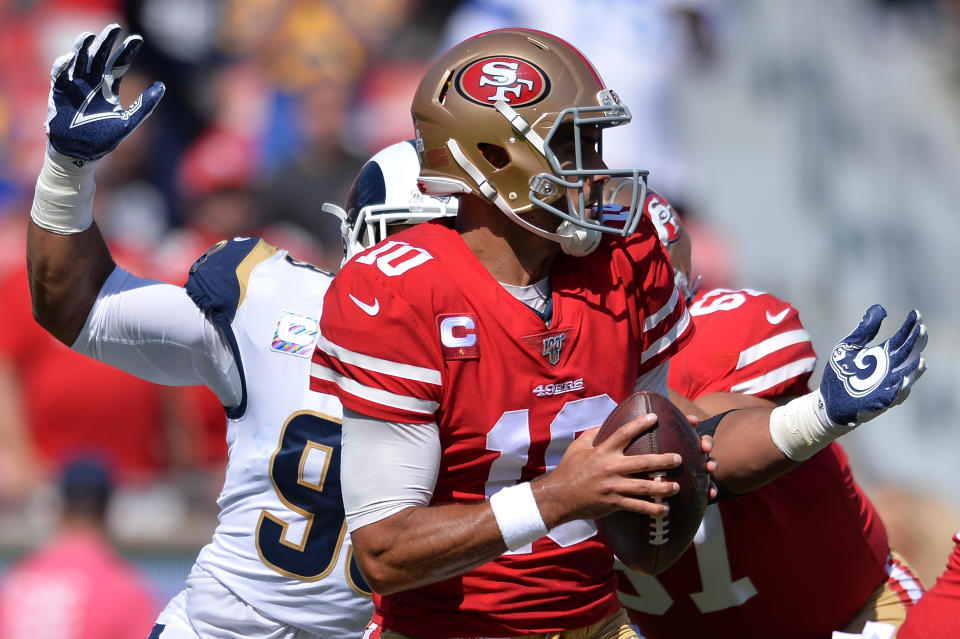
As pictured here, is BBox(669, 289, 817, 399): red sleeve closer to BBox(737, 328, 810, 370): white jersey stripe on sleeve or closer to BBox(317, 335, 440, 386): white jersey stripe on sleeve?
BBox(737, 328, 810, 370): white jersey stripe on sleeve

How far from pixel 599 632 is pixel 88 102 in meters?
1.67

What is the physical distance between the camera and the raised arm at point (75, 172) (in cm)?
310

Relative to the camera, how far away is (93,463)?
5.05 metres

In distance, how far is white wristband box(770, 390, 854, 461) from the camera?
273 cm

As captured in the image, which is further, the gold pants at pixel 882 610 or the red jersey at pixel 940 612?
the gold pants at pixel 882 610

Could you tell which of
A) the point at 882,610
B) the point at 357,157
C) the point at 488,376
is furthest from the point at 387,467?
the point at 357,157

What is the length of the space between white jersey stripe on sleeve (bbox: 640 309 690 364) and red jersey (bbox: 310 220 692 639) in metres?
0.04

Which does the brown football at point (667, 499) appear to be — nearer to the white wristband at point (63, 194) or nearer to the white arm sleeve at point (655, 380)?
the white arm sleeve at point (655, 380)

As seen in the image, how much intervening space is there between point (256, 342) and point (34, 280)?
0.56 metres

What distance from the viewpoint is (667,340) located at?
9.41ft

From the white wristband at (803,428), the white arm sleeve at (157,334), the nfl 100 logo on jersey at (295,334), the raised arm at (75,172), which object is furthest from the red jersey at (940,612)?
the raised arm at (75,172)

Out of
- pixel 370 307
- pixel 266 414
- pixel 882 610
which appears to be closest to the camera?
pixel 370 307

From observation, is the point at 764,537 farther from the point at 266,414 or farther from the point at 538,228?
the point at 266,414

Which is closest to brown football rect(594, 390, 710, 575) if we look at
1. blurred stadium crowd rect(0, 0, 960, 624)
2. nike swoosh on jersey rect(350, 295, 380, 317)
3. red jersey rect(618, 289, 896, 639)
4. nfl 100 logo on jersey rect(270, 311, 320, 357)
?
nike swoosh on jersey rect(350, 295, 380, 317)
